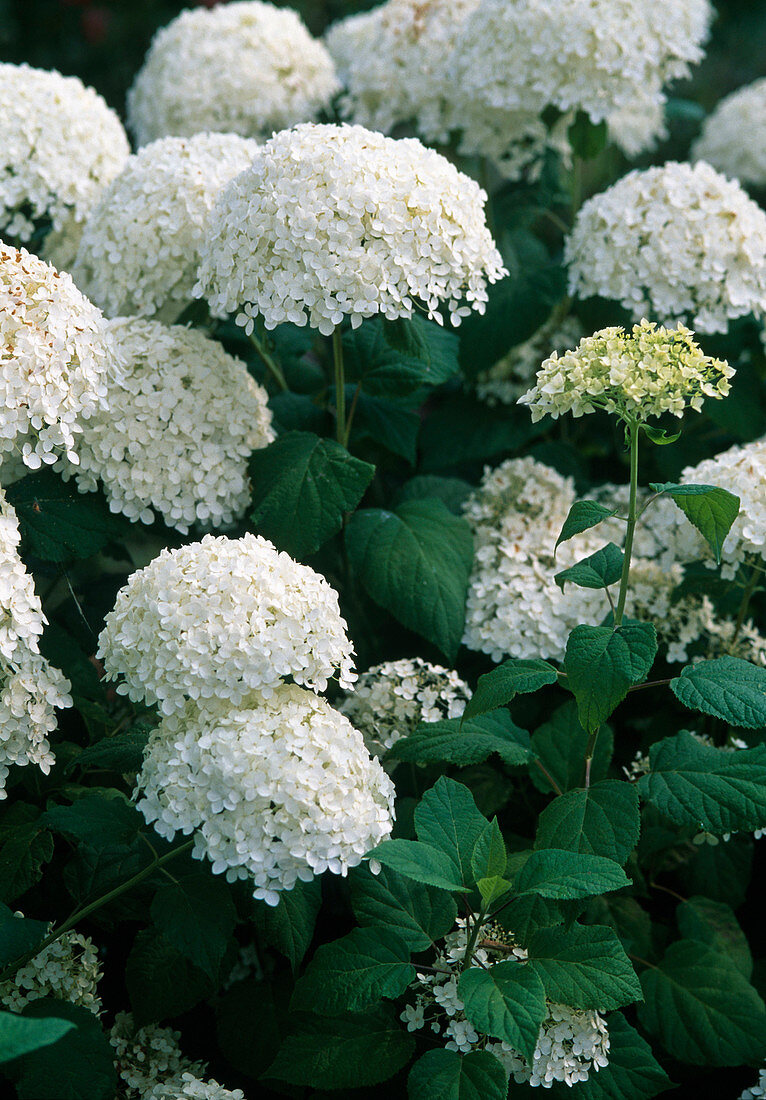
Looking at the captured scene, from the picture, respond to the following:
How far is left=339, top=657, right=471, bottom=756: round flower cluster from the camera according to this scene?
1.89 m

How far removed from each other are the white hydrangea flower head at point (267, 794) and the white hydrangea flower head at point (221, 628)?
56 mm

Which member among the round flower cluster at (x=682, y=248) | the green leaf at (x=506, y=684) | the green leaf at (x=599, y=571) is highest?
the round flower cluster at (x=682, y=248)

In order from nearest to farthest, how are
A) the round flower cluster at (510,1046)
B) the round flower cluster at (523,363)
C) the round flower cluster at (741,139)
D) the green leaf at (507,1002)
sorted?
1. the green leaf at (507,1002)
2. the round flower cluster at (510,1046)
3. the round flower cluster at (523,363)
4. the round flower cluster at (741,139)

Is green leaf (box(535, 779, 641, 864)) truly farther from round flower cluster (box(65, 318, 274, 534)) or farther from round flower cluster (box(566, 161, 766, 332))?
round flower cluster (box(566, 161, 766, 332))

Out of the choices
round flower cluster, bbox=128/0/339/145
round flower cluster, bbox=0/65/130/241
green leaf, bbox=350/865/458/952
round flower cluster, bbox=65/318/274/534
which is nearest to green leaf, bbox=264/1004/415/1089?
green leaf, bbox=350/865/458/952

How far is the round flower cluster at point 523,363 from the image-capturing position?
8.96 feet

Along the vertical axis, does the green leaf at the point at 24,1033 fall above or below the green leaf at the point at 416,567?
above

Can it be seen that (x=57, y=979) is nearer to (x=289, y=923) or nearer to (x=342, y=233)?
(x=289, y=923)

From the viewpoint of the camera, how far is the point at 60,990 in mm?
1643

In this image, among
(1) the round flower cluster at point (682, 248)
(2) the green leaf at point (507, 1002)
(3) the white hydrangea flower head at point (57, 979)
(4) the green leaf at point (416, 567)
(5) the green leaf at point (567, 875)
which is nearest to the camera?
(2) the green leaf at point (507, 1002)

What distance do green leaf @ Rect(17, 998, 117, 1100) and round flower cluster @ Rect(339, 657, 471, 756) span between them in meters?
0.68

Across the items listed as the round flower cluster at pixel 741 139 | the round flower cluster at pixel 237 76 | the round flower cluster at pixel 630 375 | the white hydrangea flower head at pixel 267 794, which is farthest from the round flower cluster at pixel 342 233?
the round flower cluster at pixel 741 139

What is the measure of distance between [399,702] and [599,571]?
0.47m

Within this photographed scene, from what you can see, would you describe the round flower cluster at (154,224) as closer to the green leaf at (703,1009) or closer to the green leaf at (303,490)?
the green leaf at (303,490)
